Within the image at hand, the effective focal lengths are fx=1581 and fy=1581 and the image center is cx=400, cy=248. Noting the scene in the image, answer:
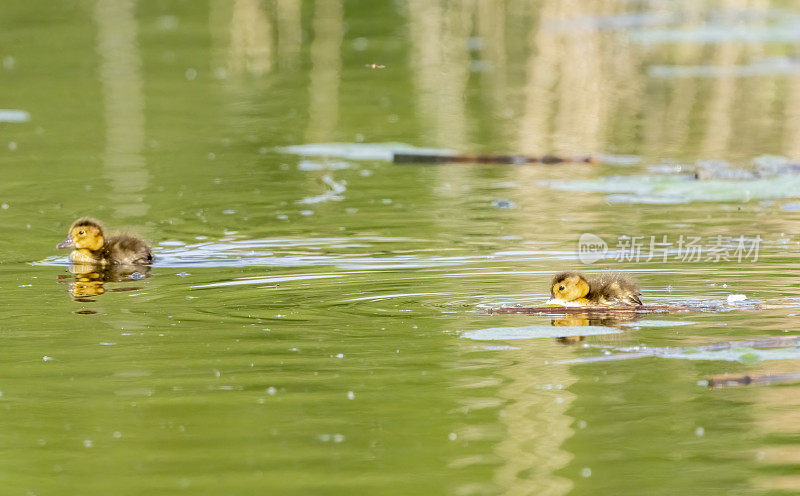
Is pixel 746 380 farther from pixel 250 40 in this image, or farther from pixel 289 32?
pixel 289 32

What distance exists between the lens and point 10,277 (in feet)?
29.9

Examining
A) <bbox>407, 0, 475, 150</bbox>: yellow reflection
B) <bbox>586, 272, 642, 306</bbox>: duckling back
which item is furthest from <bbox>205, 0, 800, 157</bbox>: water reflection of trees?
<bbox>586, 272, 642, 306</bbox>: duckling back

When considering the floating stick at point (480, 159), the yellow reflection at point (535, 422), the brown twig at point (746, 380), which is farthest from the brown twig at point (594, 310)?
the floating stick at point (480, 159)

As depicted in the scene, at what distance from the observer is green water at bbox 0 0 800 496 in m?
5.55

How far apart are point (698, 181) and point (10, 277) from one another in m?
5.25

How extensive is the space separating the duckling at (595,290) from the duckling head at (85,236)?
3362 millimetres

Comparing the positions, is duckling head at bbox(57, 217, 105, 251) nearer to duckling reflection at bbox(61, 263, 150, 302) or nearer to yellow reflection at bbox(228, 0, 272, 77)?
duckling reflection at bbox(61, 263, 150, 302)

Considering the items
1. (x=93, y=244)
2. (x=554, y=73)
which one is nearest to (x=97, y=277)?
(x=93, y=244)

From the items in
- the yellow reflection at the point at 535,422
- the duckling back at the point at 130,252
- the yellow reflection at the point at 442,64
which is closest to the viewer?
the yellow reflection at the point at 535,422

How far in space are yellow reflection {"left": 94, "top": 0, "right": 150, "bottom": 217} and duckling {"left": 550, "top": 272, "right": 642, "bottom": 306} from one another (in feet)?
15.3

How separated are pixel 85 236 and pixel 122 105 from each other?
26.5 feet

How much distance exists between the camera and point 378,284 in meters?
8.41

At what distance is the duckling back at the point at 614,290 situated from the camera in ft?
25.0

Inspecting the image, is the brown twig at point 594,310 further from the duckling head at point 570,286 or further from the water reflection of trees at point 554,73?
the water reflection of trees at point 554,73
